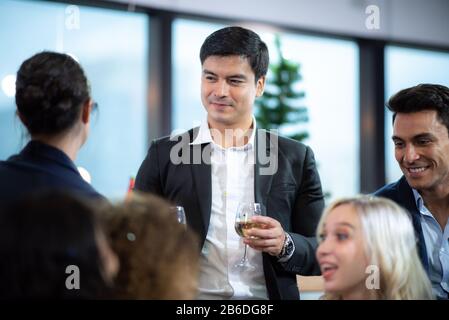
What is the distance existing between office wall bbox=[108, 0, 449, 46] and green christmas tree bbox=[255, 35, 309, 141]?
0.25 metres

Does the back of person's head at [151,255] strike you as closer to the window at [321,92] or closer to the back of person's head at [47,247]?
the back of person's head at [47,247]

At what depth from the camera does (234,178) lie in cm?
199

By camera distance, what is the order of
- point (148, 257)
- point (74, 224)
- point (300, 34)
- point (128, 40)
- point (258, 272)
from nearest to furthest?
point (74, 224)
point (148, 257)
point (258, 272)
point (128, 40)
point (300, 34)

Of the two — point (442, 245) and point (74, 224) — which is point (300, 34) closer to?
point (442, 245)

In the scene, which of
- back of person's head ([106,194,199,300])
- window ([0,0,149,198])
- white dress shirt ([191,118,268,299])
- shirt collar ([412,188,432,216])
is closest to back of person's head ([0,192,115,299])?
back of person's head ([106,194,199,300])

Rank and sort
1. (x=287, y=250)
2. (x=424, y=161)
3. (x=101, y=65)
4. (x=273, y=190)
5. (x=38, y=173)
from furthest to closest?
(x=101, y=65) < (x=424, y=161) < (x=273, y=190) < (x=287, y=250) < (x=38, y=173)

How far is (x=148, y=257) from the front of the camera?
1249 millimetres

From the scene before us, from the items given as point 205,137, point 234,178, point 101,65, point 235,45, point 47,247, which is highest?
point 101,65

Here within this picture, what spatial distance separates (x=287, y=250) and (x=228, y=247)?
0.17m

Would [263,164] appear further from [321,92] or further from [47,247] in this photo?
[321,92]

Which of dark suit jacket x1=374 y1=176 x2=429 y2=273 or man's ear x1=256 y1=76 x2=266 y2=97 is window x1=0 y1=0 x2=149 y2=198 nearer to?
man's ear x1=256 y1=76 x2=266 y2=97

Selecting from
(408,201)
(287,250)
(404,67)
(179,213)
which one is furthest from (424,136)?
(404,67)

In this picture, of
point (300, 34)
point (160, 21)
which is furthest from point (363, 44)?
point (160, 21)
